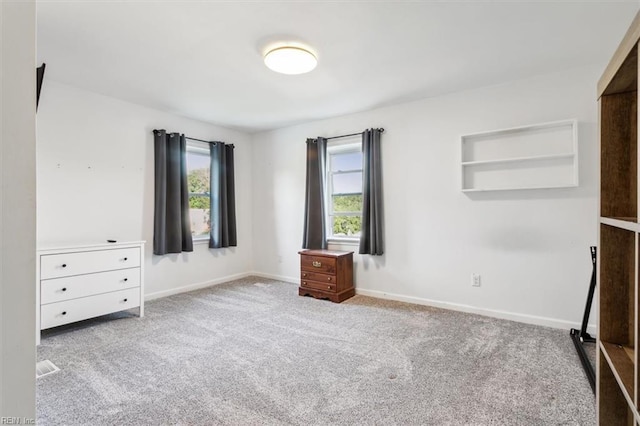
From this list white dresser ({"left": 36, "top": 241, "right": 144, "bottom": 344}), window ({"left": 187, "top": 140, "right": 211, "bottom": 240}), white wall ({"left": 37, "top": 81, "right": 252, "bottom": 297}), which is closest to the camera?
white dresser ({"left": 36, "top": 241, "right": 144, "bottom": 344})

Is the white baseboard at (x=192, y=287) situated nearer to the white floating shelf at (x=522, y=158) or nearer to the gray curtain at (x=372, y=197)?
the gray curtain at (x=372, y=197)

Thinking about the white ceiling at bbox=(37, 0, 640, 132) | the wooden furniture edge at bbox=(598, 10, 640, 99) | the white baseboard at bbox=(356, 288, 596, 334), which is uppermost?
the white ceiling at bbox=(37, 0, 640, 132)

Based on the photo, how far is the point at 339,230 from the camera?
14.8ft

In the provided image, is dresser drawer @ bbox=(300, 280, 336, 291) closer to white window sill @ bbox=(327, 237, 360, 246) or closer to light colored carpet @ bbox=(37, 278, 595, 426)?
light colored carpet @ bbox=(37, 278, 595, 426)

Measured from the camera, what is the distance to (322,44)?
244 centimetres

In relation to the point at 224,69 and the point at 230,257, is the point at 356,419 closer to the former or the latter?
the point at 224,69

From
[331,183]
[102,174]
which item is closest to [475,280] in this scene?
[331,183]

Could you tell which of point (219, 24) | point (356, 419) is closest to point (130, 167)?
point (219, 24)

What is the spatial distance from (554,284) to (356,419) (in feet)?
7.86

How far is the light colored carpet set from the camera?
67.6 inches

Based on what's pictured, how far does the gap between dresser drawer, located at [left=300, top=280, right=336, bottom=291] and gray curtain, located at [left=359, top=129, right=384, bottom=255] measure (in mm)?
560

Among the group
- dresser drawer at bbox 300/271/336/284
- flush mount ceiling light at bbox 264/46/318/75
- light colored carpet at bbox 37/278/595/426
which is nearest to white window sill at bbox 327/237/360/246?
dresser drawer at bbox 300/271/336/284

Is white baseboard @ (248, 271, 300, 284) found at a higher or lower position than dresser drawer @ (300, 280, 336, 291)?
lower

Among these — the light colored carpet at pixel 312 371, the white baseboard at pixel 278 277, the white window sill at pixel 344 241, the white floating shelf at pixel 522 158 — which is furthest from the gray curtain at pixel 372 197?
the white baseboard at pixel 278 277
